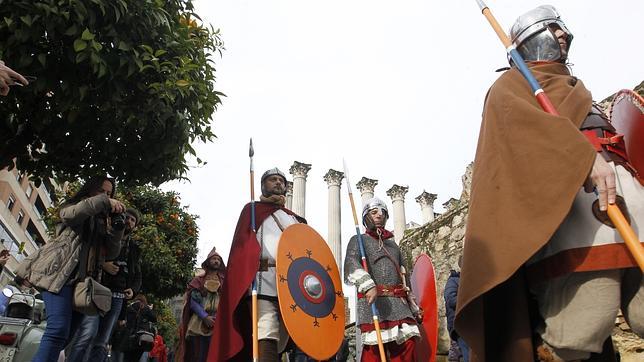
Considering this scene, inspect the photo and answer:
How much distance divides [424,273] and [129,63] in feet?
11.9

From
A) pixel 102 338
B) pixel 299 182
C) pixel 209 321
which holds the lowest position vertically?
pixel 102 338

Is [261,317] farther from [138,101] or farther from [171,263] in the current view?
[171,263]

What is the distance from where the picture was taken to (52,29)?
322 cm

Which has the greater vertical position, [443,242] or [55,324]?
[443,242]

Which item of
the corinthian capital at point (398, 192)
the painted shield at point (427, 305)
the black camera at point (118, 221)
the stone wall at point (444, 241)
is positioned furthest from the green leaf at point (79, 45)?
the corinthian capital at point (398, 192)

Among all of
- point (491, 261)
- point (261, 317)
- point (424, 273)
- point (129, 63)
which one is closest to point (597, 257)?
point (491, 261)

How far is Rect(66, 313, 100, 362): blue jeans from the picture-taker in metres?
3.36

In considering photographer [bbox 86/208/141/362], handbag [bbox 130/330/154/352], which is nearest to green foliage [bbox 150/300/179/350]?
handbag [bbox 130/330/154/352]

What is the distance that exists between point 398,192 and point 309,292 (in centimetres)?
2536

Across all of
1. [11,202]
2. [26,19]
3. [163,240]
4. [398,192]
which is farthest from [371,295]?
[398,192]

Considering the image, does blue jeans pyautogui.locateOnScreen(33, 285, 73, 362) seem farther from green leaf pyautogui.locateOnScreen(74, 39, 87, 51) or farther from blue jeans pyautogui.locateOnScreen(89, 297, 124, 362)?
green leaf pyautogui.locateOnScreen(74, 39, 87, 51)

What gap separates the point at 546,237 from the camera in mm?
1519

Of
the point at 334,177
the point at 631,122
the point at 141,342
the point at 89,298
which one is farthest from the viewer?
the point at 334,177

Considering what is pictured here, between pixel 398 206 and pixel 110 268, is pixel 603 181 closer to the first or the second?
pixel 110 268
